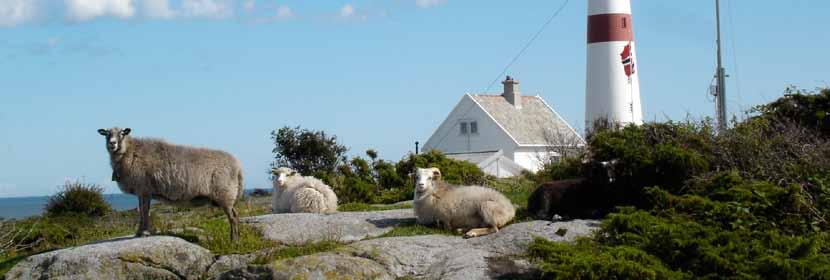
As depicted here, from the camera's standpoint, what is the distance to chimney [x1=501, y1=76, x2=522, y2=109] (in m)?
53.5

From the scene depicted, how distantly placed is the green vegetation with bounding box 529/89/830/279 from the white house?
95.8ft

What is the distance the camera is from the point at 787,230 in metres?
14.7

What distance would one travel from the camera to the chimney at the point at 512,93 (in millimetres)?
53469

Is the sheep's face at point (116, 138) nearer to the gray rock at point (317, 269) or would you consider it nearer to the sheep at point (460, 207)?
the gray rock at point (317, 269)

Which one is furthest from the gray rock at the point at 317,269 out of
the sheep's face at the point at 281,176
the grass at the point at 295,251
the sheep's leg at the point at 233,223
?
the sheep's face at the point at 281,176

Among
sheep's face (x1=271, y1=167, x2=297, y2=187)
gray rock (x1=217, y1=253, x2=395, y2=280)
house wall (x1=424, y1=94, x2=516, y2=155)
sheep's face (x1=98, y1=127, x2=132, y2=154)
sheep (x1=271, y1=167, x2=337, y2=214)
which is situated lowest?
gray rock (x1=217, y1=253, x2=395, y2=280)

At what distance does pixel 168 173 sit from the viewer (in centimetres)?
1512

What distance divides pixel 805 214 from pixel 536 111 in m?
39.3

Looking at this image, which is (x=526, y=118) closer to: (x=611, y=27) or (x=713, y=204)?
(x=611, y=27)

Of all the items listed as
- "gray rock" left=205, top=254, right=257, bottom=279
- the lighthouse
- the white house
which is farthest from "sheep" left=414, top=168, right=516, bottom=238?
the white house

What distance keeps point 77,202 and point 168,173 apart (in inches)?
374

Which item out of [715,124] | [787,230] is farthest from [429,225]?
[715,124]

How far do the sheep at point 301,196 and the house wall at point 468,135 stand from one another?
3049 cm

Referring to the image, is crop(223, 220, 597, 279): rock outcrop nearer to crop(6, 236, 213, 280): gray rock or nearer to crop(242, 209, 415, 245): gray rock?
crop(6, 236, 213, 280): gray rock
